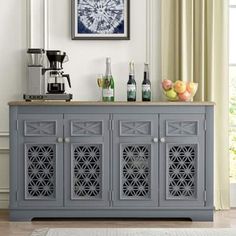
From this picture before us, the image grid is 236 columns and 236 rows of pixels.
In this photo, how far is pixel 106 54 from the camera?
5398 millimetres

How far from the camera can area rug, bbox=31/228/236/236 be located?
4.41m

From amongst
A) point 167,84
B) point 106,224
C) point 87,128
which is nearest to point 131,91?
point 167,84

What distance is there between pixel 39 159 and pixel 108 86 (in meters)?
0.84

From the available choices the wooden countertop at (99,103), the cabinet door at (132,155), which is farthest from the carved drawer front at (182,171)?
the wooden countertop at (99,103)

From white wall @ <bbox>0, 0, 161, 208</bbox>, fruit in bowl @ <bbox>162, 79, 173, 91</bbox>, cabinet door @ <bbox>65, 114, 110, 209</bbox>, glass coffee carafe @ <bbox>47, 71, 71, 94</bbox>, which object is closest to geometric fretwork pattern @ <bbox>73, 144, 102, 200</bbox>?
cabinet door @ <bbox>65, 114, 110, 209</bbox>

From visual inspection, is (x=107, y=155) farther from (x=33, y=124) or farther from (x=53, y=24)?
(x=53, y=24)

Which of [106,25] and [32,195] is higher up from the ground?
[106,25]

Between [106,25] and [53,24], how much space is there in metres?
0.45

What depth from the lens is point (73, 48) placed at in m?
5.39

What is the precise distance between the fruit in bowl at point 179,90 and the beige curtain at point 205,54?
0.19 metres

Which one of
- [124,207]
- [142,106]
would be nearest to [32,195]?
[124,207]

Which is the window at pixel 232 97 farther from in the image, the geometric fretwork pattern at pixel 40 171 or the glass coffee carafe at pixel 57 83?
the geometric fretwork pattern at pixel 40 171

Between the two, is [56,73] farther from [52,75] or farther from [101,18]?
[101,18]

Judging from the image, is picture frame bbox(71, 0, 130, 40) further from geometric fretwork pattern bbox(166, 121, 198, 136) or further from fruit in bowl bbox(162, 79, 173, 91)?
geometric fretwork pattern bbox(166, 121, 198, 136)
